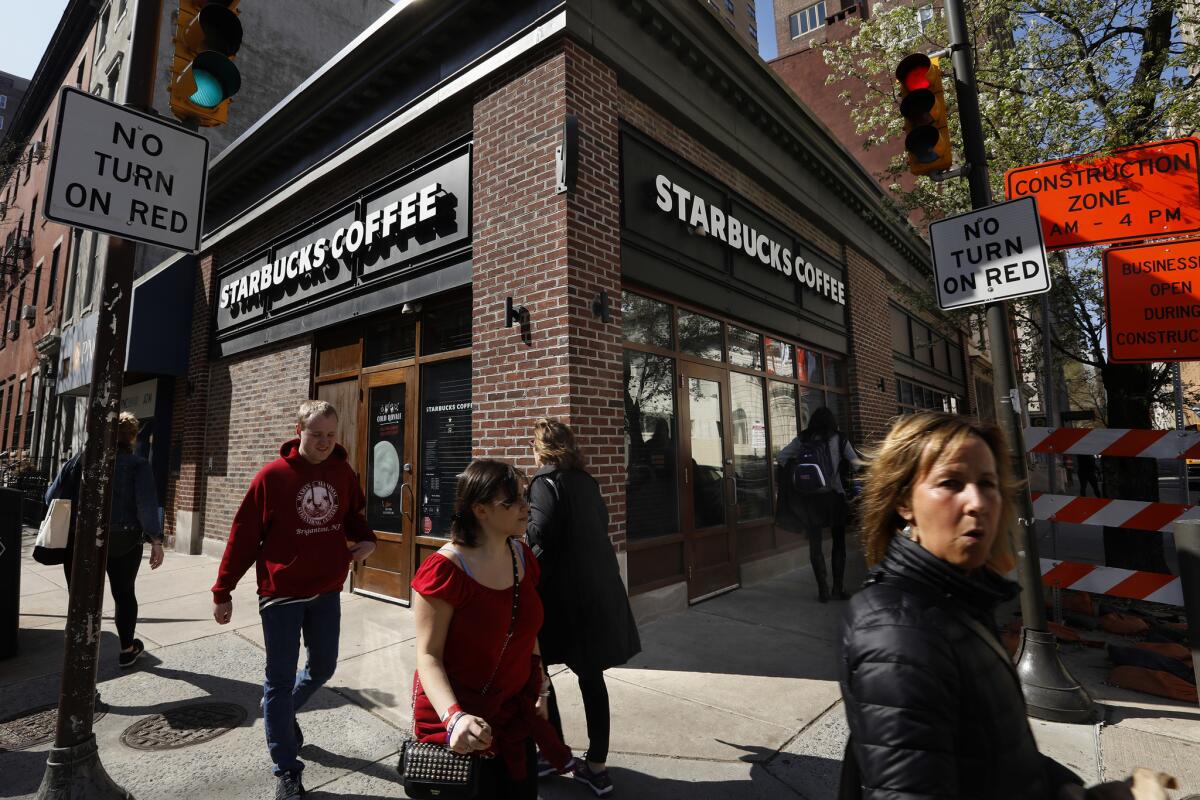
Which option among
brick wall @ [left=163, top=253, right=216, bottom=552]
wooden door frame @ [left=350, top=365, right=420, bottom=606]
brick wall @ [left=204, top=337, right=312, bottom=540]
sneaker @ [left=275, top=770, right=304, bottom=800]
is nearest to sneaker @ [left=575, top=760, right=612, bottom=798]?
sneaker @ [left=275, top=770, right=304, bottom=800]

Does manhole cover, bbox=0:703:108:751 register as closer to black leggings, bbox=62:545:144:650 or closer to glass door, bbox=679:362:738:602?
black leggings, bbox=62:545:144:650

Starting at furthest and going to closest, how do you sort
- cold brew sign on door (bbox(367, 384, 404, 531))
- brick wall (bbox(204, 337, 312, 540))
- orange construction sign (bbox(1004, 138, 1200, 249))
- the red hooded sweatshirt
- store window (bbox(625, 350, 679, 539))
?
brick wall (bbox(204, 337, 312, 540)) → cold brew sign on door (bbox(367, 384, 404, 531)) → store window (bbox(625, 350, 679, 539)) → orange construction sign (bbox(1004, 138, 1200, 249)) → the red hooded sweatshirt

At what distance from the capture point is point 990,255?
4.22 meters

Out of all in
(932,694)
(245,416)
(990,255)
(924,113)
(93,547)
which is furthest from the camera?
(245,416)

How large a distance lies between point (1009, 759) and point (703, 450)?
5.91 m

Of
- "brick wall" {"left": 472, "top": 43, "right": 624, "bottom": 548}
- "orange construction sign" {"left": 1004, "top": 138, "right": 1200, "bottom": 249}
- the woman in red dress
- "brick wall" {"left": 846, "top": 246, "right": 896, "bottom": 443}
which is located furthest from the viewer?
"brick wall" {"left": 846, "top": 246, "right": 896, "bottom": 443}

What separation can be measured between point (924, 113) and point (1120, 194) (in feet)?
5.17

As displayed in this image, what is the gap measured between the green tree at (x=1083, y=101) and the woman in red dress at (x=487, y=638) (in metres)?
7.79

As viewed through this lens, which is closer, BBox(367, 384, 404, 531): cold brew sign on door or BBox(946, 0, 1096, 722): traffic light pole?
BBox(946, 0, 1096, 722): traffic light pole

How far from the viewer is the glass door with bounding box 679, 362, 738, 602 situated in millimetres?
6707

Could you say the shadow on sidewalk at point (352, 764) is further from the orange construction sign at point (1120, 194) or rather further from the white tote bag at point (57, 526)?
the orange construction sign at point (1120, 194)

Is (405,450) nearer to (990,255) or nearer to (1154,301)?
(990,255)

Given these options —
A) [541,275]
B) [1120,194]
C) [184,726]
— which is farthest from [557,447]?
[1120,194]

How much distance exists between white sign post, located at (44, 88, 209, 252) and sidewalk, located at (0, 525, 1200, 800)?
2939 millimetres
